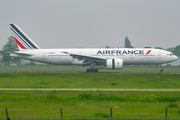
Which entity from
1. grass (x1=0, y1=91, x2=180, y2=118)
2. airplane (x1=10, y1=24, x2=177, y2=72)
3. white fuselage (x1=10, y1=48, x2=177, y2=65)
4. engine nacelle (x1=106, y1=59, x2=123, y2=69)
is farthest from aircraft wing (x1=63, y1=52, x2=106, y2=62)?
grass (x1=0, y1=91, x2=180, y2=118)

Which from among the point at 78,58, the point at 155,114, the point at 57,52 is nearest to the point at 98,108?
the point at 155,114

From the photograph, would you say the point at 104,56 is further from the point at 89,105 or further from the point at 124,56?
the point at 89,105

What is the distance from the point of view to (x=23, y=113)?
1561 cm

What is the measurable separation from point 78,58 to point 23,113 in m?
28.1

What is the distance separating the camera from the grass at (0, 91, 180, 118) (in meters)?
15.3

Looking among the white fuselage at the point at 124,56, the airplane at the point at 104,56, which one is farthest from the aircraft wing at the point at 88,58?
the white fuselage at the point at 124,56

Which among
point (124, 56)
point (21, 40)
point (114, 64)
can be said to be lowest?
point (114, 64)

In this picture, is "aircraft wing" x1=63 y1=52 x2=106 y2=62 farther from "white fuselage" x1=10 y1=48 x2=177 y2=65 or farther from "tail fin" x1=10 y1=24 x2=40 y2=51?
"tail fin" x1=10 y1=24 x2=40 y2=51

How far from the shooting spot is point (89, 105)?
721 inches

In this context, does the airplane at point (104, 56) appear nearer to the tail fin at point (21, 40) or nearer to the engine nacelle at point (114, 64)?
the engine nacelle at point (114, 64)

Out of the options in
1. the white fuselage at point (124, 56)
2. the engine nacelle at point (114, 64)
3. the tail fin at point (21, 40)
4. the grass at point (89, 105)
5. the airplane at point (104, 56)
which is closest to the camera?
the grass at point (89, 105)

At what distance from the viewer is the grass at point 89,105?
602 inches

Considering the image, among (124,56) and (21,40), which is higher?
(21,40)

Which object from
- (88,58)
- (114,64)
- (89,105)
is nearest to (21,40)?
(88,58)
